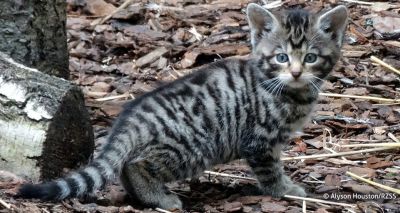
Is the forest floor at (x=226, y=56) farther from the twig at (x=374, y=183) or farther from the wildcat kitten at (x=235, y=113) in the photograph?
the wildcat kitten at (x=235, y=113)

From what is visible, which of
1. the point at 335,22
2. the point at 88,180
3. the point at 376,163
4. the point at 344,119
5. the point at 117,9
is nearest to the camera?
the point at 88,180

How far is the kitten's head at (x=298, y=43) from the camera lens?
6859 millimetres

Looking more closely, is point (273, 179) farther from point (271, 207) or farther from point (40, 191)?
point (40, 191)

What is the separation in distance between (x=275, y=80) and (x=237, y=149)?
643 millimetres

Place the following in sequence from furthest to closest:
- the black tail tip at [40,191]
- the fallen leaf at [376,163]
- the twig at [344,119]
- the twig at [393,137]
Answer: the twig at [344,119] < the twig at [393,137] < the fallen leaf at [376,163] < the black tail tip at [40,191]

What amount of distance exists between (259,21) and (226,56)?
2.64 m

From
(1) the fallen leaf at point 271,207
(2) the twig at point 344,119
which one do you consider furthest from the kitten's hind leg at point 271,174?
(2) the twig at point 344,119

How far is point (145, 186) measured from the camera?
22.0 feet

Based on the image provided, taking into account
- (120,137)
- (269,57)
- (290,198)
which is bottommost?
(290,198)

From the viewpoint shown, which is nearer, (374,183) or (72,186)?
(72,186)

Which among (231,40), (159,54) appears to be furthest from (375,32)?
(159,54)

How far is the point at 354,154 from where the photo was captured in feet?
25.6

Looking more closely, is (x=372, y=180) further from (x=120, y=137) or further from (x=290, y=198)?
(x=120, y=137)

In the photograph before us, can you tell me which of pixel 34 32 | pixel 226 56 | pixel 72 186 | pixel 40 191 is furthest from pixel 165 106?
pixel 226 56
